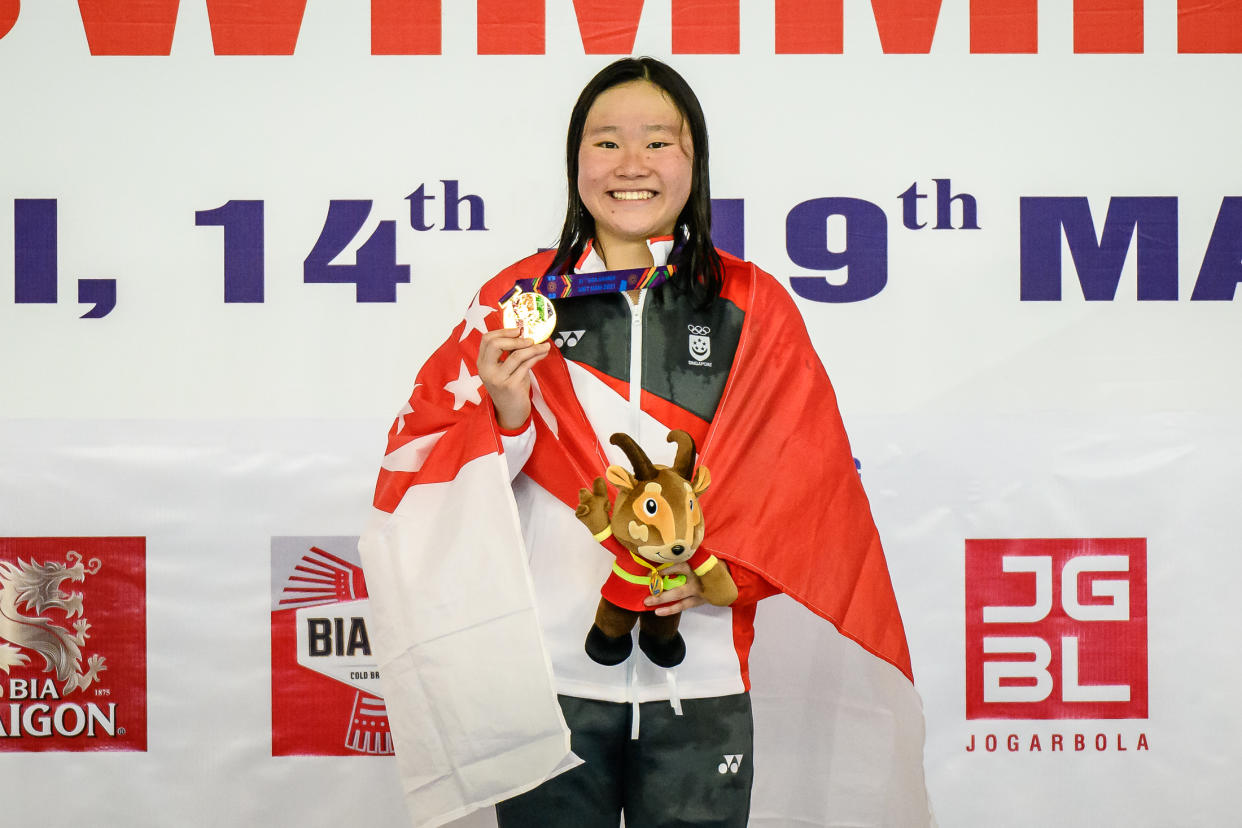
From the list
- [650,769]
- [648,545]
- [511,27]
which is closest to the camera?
[648,545]

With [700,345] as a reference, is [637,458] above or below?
below

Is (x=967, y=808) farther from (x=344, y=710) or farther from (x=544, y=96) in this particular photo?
(x=544, y=96)

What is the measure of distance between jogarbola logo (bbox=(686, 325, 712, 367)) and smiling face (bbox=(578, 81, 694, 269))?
0.60 feet

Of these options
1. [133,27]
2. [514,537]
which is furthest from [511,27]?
[514,537]

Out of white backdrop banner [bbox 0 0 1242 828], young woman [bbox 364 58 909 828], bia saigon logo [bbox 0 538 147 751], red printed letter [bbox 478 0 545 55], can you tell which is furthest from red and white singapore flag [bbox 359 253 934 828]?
bia saigon logo [bbox 0 538 147 751]

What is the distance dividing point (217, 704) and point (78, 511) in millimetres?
518

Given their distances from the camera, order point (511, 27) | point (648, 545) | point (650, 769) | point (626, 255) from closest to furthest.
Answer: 1. point (648, 545)
2. point (650, 769)
3. point (626, 255)
4. point (511, 27)

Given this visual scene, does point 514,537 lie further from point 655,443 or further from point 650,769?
point 650,769

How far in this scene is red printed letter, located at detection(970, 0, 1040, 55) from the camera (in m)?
2.43

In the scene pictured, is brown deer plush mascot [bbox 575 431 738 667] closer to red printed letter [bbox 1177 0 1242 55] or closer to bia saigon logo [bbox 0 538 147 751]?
bia saigon logo [bbox 0 538 147 751]

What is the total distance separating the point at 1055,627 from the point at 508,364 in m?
1.49

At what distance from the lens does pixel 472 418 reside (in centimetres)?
171

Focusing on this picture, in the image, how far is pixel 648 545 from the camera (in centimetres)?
154

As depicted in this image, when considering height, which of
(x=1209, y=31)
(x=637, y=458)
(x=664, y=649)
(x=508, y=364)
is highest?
(x=1209, y=31)
